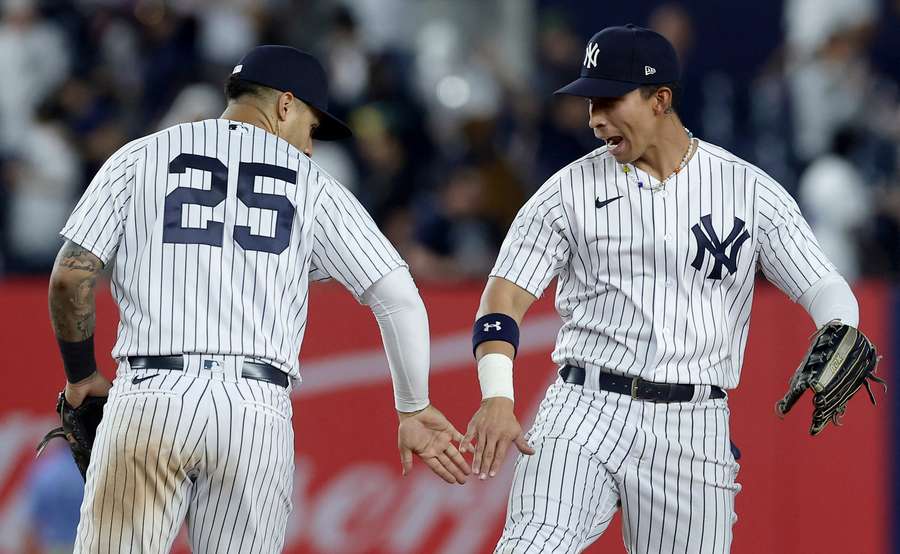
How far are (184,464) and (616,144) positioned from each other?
1809 mm

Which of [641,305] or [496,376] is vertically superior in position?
[641,305]

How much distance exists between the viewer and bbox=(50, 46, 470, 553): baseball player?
4.40 meters

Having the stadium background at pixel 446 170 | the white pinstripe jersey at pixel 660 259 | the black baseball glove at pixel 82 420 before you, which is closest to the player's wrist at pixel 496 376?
the white pinstripe jersey at pixel 660 259

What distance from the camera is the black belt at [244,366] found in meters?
4.46

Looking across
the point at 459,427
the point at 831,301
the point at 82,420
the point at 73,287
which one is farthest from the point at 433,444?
the point at 459,427

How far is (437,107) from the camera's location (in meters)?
10.6

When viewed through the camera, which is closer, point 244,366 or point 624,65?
point 244,366

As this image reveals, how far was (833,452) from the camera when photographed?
7559 mm

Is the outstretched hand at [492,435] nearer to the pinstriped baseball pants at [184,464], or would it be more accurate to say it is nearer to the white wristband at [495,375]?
the white wristband at [495,375]

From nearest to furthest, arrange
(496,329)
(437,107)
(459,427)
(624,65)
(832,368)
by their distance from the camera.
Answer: (832,368)
(496,329)
(624,65)
(459,427)
(437,107)

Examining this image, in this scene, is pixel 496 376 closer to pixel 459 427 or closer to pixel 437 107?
pixel 459 427

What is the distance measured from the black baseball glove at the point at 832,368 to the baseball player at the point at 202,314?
1.28 metres

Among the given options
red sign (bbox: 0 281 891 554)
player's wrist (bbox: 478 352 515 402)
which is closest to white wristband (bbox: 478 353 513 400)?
player's wrist (bbox: 478 352 515 402)

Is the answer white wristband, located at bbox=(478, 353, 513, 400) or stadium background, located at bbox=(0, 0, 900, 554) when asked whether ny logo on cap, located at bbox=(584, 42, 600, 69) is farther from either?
stadium background, located at bbox=(0, 0, 900, 554)
